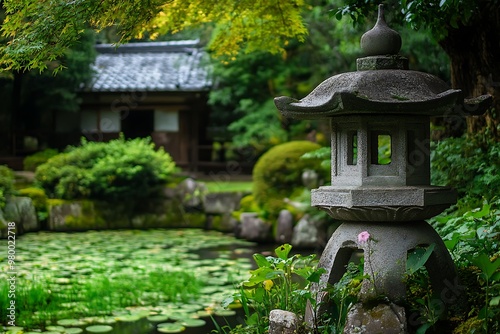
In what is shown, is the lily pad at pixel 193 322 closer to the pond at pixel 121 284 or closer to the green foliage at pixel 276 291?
the pond at pixel 121 284

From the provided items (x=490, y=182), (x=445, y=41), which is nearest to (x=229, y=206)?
(x=445, y=41)

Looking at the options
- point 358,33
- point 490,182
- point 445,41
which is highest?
point 358,33

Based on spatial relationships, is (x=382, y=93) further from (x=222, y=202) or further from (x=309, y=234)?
(x=222, y=202)

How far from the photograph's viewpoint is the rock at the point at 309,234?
471 inches

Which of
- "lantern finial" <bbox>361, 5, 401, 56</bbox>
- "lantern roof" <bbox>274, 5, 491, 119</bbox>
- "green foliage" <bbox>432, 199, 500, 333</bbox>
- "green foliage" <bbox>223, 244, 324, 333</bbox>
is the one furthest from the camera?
"green foliage" <bbox>223, 244, 324, 333</bbox>

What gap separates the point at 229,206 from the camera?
1500 cm

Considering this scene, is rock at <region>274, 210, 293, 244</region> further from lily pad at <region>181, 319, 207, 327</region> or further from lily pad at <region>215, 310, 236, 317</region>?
lily pad at <region>181, 319, 207, 327</region>

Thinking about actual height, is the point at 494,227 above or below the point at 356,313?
above

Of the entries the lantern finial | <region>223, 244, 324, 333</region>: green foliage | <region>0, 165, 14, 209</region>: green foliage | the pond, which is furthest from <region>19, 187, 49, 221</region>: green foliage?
the lantern finial

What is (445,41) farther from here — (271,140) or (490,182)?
(271,140)

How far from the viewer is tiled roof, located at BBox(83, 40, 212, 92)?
18.1 m

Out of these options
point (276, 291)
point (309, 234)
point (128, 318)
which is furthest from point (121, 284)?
point (309, 234)

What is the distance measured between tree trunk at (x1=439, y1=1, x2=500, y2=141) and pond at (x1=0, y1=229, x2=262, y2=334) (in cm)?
346

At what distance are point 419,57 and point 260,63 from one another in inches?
255
